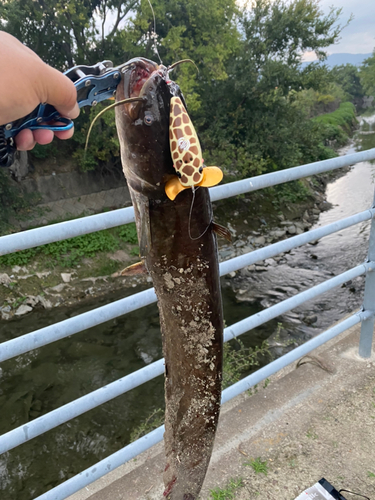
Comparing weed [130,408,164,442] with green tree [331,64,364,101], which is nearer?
weed [130,408,164,442]

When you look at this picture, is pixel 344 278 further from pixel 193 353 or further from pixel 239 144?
pixel 239 144

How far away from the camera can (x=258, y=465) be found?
5.32 feet

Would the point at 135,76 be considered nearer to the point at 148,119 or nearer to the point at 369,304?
the point at 148,119

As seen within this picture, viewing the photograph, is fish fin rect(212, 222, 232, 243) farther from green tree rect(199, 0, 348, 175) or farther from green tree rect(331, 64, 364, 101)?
green tree rect(331, 64, 364, 101)

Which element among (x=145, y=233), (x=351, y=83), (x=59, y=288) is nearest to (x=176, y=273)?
(x=145, y=233)

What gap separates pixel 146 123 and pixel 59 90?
0.17 m

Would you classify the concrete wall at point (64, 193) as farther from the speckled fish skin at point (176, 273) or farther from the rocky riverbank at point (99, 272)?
the speckled fish skin at point (176, 273)

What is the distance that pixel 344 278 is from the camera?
74.7 inches

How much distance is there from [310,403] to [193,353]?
131 cm

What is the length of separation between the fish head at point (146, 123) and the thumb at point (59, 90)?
97 mm

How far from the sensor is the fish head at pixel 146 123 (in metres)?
0.71

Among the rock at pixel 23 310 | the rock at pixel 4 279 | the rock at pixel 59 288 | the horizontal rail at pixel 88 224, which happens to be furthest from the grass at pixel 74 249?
the horizontal rail at pixel 88 224

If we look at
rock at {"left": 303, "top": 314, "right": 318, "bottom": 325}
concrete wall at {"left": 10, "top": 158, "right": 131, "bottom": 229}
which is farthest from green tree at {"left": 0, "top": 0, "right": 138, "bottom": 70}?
rock at {"left": 303, "top": 314, "right": 318, "bottom": 325}

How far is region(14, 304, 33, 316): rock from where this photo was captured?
724 centimetres
